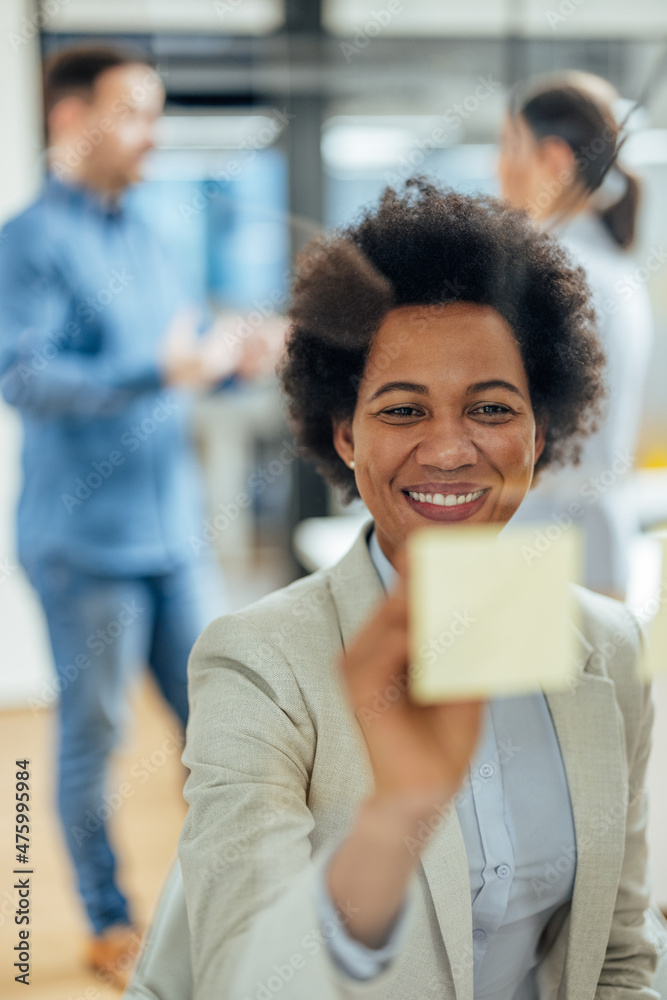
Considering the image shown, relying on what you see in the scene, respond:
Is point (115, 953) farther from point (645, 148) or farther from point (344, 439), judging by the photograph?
point (645, 148)

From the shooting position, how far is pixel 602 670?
0.69m

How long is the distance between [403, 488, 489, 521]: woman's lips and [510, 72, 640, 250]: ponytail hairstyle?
0.38 metres

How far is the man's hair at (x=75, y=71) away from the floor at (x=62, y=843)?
940 mm

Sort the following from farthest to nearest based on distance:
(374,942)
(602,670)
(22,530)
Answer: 1. (22,530)
2. (602,670)
3. (374,942)

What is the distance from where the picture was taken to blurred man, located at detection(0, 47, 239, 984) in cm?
113

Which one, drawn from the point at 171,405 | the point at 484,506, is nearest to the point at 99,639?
the point at 171,405

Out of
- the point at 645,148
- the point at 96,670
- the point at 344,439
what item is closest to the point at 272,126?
the point at 645,148

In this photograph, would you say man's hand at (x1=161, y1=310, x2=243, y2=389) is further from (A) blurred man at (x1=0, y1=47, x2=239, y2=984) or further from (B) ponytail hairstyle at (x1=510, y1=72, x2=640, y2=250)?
(B) ponytail hairstyle at (x1=510, y1=72, x2=640, y2=250)

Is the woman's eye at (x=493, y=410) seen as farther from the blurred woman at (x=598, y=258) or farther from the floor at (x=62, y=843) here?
the floor at (x=62, y=843)

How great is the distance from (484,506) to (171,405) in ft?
3.47

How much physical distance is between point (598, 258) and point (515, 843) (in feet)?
1.65

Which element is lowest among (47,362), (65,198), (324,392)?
(324,392)

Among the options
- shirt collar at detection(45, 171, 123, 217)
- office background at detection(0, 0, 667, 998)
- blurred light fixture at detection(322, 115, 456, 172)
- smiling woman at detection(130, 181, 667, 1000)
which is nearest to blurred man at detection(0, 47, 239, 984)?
shirt collar at detection(45, 171, 123, 217)

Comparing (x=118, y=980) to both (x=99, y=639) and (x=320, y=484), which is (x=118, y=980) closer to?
(x=99, y=639)
